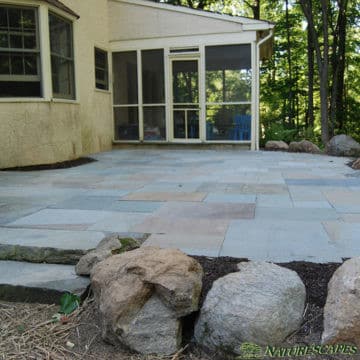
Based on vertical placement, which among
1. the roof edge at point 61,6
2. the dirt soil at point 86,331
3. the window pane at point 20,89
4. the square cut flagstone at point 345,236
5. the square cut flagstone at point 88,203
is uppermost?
the roof edge at point 61,6

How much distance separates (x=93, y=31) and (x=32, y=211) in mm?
7238

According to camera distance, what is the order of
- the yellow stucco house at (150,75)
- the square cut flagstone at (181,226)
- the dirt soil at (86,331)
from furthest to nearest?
the yellow stucco house at (150,75), the square cut flagstone at (181,226), the dirt soil at (86,331)

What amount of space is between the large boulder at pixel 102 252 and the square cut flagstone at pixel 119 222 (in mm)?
725

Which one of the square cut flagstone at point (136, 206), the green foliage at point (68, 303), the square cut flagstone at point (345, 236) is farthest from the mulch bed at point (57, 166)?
the green foliage at point (68, 303)

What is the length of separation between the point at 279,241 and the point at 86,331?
155cm

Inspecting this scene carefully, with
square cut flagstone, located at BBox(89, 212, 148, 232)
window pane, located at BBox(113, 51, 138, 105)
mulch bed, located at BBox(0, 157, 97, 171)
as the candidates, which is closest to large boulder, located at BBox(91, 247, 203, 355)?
square cut flagstone, located at BBox(89, 212, 148, 232)

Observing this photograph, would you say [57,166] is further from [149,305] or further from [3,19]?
[149,305]

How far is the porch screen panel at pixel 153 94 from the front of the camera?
11586 mm

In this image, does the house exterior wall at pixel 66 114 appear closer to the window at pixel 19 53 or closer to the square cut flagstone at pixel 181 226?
the window at pixel 19 53

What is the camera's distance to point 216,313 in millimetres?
2205

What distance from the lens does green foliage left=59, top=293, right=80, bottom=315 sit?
102 inches

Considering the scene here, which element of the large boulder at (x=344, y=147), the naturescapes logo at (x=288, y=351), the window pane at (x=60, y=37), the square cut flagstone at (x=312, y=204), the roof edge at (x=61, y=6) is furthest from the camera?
the large boulder at (x=344, y=147)

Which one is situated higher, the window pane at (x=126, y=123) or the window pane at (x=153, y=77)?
the window pane at (x=153, y=77)

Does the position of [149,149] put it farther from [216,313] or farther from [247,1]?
[247,1]
